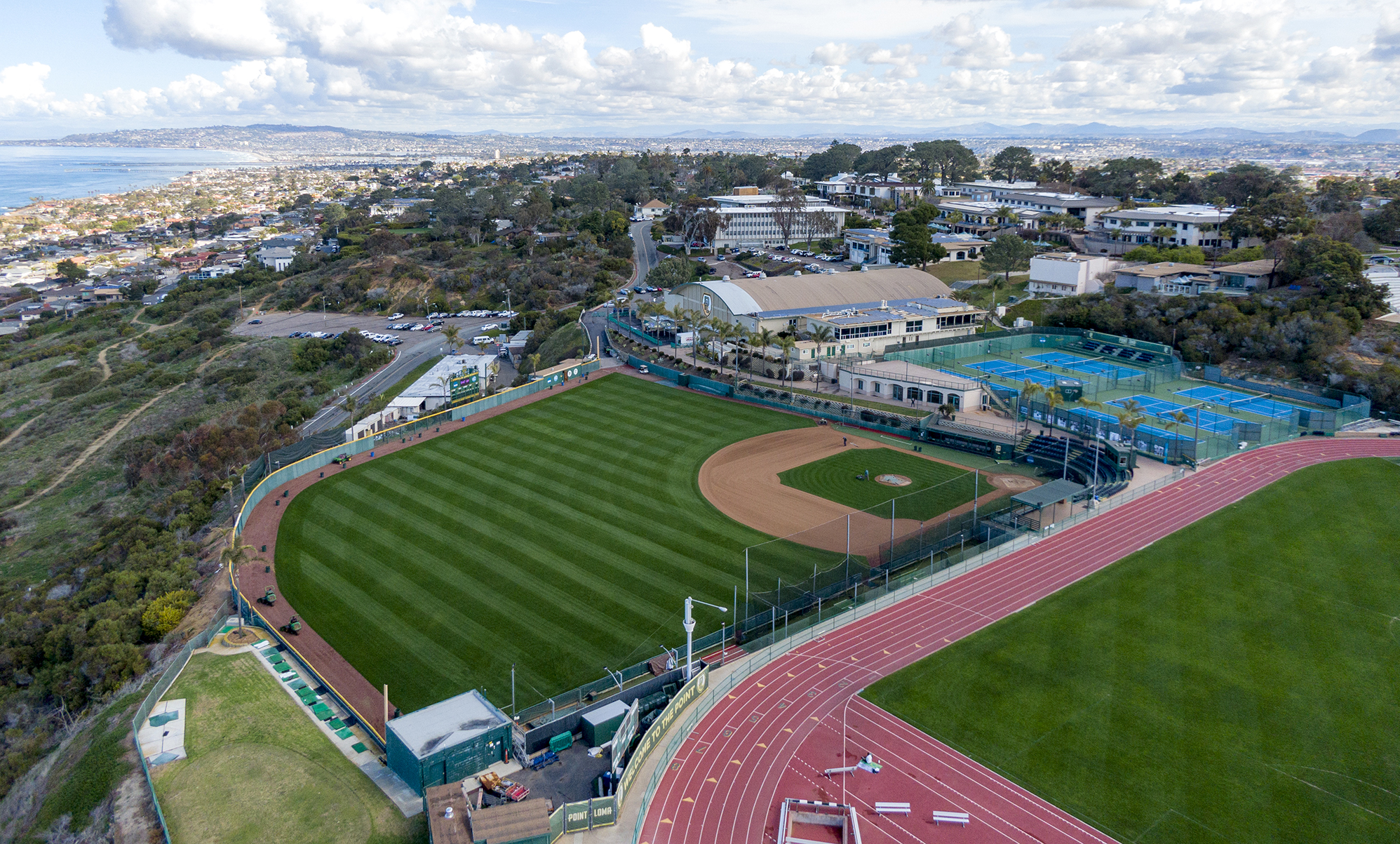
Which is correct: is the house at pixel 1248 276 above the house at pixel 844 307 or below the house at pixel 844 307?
above

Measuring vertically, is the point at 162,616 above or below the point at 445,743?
below

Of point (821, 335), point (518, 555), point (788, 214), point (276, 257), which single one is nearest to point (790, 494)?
point (518, 555)

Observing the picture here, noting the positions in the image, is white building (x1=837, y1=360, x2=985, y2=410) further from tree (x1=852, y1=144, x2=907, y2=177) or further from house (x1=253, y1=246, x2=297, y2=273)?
tree (x1=852, y1=144, x2=907, y2=177)

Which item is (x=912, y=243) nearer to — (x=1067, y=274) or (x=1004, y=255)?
(x=1004, y=255)

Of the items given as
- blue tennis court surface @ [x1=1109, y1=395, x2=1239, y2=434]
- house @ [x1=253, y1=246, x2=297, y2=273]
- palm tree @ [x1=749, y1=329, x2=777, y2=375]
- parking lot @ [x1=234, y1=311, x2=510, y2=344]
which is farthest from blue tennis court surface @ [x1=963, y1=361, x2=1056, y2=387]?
house @ [x1=253, y1=246, x2=297, y2=273]

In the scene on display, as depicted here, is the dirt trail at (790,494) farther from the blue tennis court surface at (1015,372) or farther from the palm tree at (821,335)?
the blue tennis court surface at (1015,372)

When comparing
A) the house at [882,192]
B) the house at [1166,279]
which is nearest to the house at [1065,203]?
the house at [882,192]
